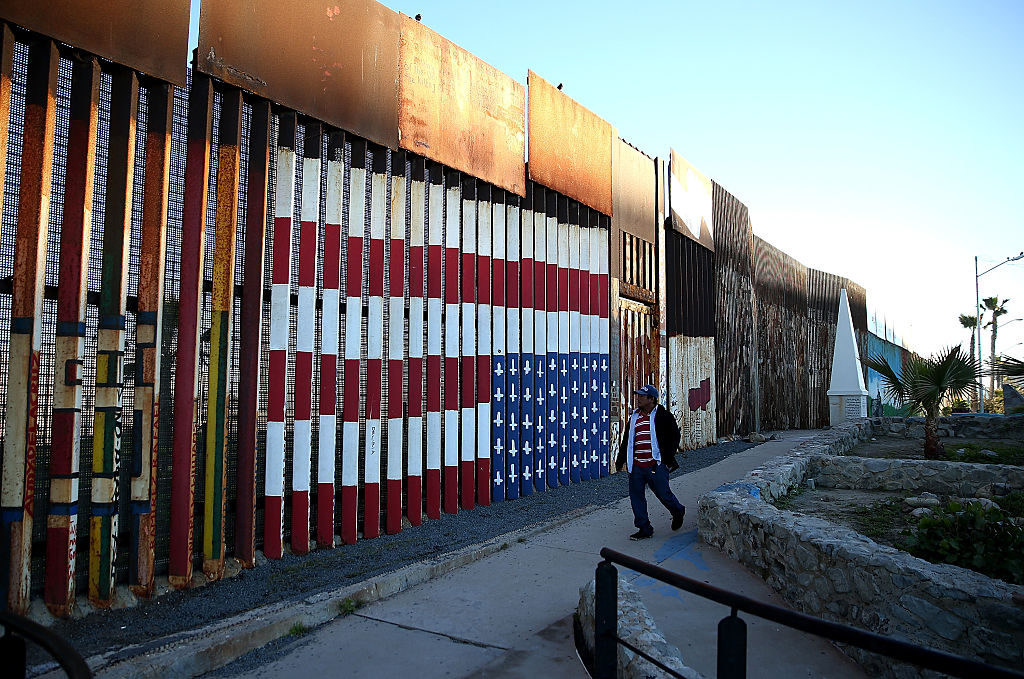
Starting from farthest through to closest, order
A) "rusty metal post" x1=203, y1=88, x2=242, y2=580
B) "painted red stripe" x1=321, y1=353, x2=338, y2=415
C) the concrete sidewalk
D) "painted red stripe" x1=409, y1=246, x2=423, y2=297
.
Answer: "painted red stripe" x1=409, y1=246, x2=423, y2=297, "painted red stripe" x1=321, y1=353, x2=338, y2=415, "rusty metal post" x1=203, y1=88, x2=242, y2=580, the concrete sidewalk

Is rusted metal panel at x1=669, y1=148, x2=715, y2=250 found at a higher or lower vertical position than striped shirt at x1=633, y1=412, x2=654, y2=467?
higher

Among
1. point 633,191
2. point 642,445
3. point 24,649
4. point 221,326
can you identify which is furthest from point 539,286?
point 24,649

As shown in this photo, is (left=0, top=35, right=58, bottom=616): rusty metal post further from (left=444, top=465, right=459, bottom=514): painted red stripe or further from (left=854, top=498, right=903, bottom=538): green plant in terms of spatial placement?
(left=854, top=498, right=903, bottom=538): green plant

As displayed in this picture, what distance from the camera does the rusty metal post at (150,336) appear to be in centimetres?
493

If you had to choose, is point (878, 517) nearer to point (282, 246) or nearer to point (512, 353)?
point (512, 353)

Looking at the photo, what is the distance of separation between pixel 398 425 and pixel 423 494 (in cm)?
111

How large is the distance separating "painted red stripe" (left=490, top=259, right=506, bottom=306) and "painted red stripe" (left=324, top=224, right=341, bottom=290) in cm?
271

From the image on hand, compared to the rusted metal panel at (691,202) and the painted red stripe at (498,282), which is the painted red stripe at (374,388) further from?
the rusted metal panel at (691,202)

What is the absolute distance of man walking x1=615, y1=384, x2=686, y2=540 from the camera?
22.5 feet

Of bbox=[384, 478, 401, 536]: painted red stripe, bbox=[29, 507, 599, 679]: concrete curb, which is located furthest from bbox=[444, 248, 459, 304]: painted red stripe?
bbox=[29, 507, 599, 679]: concrete curb

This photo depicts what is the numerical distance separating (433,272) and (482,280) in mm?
1055

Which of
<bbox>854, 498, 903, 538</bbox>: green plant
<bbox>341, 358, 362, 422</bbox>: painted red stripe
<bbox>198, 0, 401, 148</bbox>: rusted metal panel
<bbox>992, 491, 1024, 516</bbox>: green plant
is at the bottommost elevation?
<bbox>854, 498, 903, 538</bbox>: green plant

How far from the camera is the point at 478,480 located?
8438 mm

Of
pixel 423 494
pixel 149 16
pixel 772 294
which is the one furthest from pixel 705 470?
pixel 772 294
